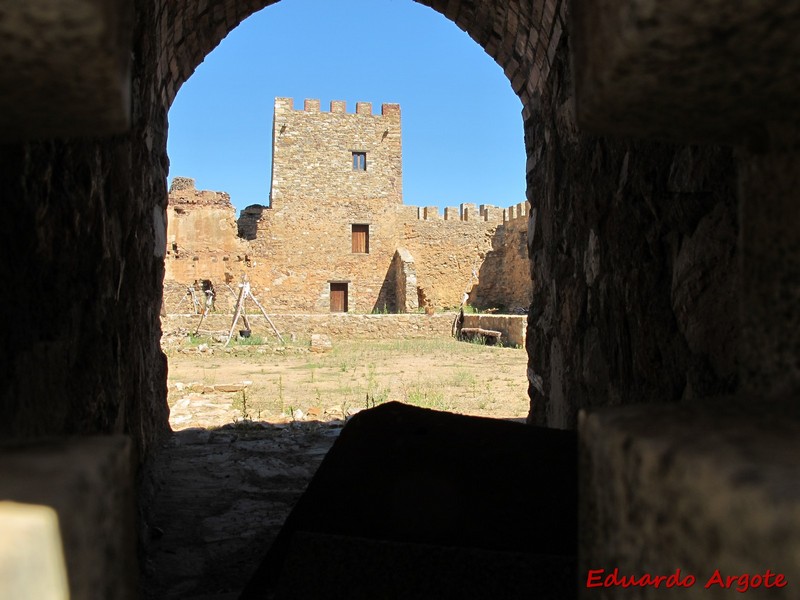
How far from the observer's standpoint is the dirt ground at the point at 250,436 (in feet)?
7.13

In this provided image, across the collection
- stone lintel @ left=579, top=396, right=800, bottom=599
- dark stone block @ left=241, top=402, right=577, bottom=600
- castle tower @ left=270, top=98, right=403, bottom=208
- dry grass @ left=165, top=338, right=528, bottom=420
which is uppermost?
castle tower @ left=270, top=98, right=403, bottom=208

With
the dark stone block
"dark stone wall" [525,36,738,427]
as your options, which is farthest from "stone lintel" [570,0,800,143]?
the dark stone block

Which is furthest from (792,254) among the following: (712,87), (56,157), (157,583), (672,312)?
(157,583)

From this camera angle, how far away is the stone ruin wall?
783 inches

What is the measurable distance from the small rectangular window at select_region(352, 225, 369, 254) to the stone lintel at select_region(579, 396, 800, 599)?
21730 millimetres

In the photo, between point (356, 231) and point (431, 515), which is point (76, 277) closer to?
point (431, 515)

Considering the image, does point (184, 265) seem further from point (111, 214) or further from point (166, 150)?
point (111, 214)

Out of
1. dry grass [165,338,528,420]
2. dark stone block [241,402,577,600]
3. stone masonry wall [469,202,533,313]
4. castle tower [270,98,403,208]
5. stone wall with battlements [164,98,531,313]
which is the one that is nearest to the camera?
dark stone block [241,402,577,600]

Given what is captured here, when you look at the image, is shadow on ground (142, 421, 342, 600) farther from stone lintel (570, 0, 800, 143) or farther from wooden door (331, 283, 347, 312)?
wooden door (331, 283, 347, 312)

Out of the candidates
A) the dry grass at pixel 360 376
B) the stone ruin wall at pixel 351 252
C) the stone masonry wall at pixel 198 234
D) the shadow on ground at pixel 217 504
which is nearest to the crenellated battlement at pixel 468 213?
the stone ruin wall at pixel 351 252

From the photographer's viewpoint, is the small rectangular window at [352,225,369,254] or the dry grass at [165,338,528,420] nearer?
the dry grass at [165,338,528,420]

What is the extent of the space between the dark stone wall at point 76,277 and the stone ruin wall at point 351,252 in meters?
17.6

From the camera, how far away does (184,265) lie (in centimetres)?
1888

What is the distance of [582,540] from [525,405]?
17.5ft
